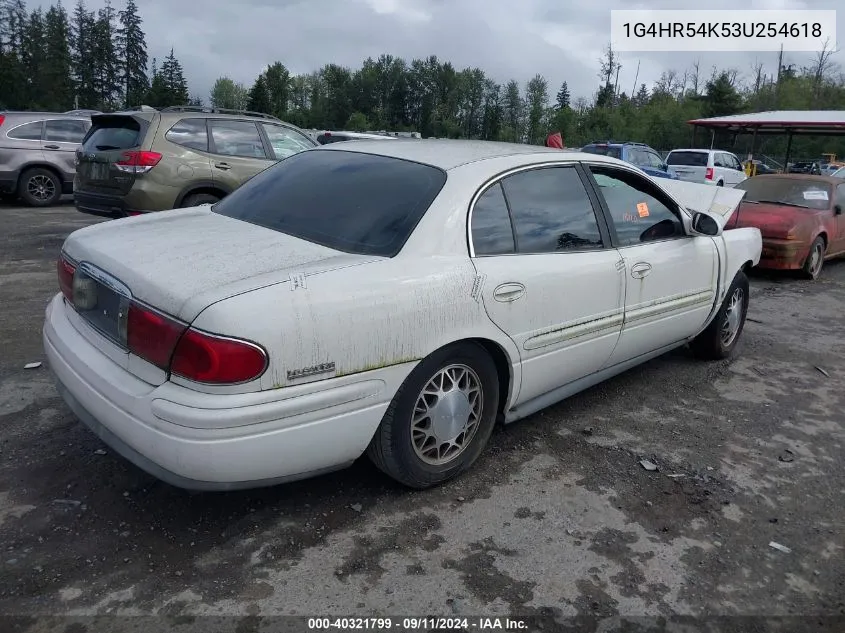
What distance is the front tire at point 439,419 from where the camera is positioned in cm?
292

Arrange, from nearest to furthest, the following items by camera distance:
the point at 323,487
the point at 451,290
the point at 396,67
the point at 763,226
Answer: the point at 451,290, the point at 323,487, the point at 763,226, the point at 396,67

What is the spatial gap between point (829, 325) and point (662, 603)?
5.18m

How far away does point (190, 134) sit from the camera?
816cm

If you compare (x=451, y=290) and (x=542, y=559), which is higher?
(x=451, y=290)

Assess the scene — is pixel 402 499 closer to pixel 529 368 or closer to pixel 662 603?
pixel 529 368

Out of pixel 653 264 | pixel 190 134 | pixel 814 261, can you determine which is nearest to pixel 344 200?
pixel 653 264

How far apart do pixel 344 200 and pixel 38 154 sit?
11.2m

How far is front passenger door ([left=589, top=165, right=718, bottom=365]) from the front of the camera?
3.99m

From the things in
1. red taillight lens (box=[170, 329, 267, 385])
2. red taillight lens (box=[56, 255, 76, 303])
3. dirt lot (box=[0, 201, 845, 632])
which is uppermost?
red taillight lens (box=[56, 255, 76, 303])

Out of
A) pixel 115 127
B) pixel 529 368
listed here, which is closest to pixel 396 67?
pixel 115 127

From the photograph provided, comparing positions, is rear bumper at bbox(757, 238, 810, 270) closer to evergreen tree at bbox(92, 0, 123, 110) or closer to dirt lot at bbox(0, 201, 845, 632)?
dirt lot at bbox(0, 201, 845, 632)

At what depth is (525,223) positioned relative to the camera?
11.4 ft

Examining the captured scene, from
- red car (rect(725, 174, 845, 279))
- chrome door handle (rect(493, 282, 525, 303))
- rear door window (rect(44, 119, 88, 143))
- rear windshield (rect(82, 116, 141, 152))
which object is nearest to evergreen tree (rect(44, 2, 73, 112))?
rear door window (rect(44, 119, 88, 143))

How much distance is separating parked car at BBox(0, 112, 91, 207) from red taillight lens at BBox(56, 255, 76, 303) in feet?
32.4
